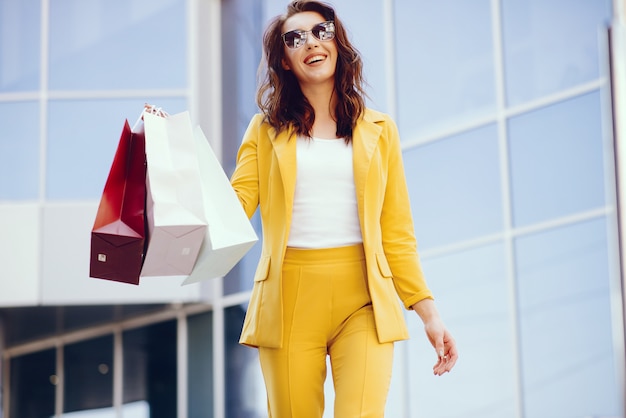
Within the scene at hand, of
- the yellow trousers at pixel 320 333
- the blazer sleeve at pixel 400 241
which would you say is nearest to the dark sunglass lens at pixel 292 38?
the blazer sleeve at pixel 400 241

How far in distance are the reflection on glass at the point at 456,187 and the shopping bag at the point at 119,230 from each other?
450 centimetres

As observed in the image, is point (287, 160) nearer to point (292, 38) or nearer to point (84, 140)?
point (292, 38)

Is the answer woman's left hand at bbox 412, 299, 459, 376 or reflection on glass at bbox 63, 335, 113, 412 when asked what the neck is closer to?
woman's left hand at bbox 412, 299, 459, 376

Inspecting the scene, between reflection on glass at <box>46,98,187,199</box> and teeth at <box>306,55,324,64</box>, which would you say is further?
reflection on glass at <box>46,98,187,199</box>

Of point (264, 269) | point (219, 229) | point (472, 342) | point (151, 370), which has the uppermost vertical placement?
point (219, 229)

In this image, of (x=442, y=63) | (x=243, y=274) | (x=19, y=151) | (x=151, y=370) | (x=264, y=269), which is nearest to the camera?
(x=264, y=269)

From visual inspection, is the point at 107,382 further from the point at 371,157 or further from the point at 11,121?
the point at 371,157

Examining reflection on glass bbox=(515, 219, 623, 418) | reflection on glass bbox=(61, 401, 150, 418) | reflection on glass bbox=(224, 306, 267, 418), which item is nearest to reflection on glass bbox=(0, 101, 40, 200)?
reflection on glass bbox=(224, 306, 267, 418)

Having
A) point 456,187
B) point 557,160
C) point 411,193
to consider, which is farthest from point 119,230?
point 411,193

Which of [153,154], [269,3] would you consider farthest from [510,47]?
[153,154]

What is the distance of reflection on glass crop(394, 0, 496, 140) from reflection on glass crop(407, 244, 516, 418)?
1077 mm

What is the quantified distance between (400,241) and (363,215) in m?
0.24

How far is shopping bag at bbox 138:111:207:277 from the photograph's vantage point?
2559 mm

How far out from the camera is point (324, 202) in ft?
9.50
